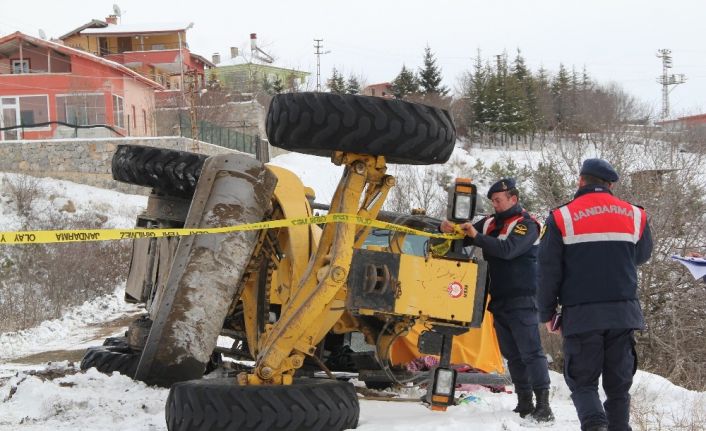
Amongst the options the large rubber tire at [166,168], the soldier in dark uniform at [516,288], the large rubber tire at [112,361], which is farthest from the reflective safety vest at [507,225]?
the large rubber tire at [112,361]

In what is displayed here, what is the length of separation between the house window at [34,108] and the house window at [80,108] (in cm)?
51

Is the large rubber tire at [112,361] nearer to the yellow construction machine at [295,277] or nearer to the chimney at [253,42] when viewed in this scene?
the yellow construction machine at [295,277]

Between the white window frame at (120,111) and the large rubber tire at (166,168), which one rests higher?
the white window frame at (120,111)

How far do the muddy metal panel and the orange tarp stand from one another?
6.46 feet

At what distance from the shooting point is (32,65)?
42.1 metres

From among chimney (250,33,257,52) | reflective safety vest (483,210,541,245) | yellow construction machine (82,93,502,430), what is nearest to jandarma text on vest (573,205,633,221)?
yellow construction machine (82,93,502,430)

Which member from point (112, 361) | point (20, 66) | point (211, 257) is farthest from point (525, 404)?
point (20, 66)

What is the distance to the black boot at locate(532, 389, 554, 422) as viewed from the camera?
6.04m

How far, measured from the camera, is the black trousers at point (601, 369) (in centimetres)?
495

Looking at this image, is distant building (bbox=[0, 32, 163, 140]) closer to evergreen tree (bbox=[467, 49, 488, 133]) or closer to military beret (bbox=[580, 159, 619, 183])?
evergreen tree (bbox=[467, 49, 488, 133])

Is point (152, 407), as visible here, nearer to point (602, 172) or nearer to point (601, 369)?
point (601, 369)

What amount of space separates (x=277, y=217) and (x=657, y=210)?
34.7 feet

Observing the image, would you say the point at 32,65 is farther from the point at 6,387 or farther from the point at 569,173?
A: the point at 6,387

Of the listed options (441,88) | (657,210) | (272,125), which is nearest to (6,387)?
(272,125)
